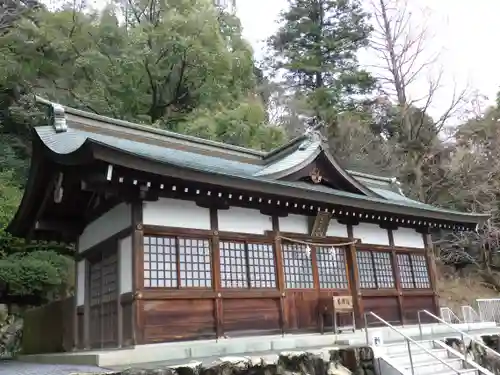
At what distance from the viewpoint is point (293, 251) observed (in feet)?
34.7

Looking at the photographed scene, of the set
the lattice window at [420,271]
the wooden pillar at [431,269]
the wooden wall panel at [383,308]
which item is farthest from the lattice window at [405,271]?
Result: the wooden pillar at [431,269]

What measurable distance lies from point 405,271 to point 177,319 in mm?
7043

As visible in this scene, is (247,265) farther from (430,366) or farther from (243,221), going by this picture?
(430,366)

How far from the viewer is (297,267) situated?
34.4ft

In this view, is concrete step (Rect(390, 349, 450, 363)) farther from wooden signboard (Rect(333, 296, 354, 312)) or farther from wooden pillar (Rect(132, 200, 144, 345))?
wooden pillar (Rect(132, 200, 144, 345))

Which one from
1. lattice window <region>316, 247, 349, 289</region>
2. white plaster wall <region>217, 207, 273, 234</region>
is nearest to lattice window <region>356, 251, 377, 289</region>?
lattice window <region>316, 247, 349, 289</region>

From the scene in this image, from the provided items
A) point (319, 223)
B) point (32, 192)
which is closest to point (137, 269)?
point (32, 192)

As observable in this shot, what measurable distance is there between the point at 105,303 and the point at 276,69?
29.0 meters

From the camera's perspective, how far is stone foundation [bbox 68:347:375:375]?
6.47 meters

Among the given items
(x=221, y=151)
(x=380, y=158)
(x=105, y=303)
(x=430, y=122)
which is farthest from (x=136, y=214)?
(x=430, y=122)

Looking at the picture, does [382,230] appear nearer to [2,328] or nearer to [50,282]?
[50,282]

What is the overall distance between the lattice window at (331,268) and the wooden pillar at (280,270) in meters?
1.21

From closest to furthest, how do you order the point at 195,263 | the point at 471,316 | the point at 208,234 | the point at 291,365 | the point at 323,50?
the point at 291,365 → the point at 195,263 → the point at 208,234 → the point at 471,316 → the point at 323,50

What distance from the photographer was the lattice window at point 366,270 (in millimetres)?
11570
